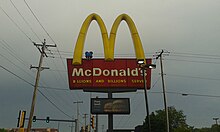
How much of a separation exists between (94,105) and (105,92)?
5.84 ft

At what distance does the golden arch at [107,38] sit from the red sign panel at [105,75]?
7.36 feet

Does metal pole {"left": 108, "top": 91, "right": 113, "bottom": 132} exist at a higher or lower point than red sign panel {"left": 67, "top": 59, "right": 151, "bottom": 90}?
lower

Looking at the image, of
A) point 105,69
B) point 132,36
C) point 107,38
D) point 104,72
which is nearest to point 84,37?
point 107,38

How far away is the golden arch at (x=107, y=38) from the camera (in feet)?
83.8

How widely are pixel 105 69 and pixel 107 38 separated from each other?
4.42 meters

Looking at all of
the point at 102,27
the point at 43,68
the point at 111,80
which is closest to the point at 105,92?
the point at 111,80

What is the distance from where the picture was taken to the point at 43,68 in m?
32.8

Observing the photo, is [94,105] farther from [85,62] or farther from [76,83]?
[85,62]

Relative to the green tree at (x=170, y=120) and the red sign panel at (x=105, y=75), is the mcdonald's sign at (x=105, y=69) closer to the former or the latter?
the red sign panel at (x=105, y=75)

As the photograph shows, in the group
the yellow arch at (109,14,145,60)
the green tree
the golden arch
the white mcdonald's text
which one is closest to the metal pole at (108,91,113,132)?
the white mcdonald's text

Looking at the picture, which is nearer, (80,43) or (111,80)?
(80,43)

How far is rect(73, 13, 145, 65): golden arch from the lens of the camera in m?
25.5

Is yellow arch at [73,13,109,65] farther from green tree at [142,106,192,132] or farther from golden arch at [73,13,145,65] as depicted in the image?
green tree at [142,106,192,132]

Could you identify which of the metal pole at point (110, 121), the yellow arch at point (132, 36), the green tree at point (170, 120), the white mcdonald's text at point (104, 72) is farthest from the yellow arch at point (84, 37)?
the green tree at point (170, 120)
